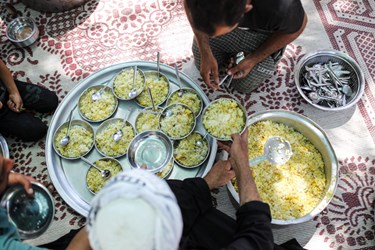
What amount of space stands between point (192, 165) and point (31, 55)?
5.99 feet

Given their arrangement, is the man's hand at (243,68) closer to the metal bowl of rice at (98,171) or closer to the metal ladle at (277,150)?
the metal ladle at (277,150)

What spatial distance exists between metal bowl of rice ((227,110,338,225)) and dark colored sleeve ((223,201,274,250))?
1.16 ft

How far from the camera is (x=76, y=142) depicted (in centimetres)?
254

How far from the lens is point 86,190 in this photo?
Answer: 2484mm

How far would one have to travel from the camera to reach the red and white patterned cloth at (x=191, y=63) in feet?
8.20

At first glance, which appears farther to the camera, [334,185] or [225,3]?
[334,185]

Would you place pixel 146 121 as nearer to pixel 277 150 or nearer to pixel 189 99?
pixel 189 99

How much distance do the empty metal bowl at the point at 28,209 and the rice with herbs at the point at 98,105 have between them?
0.87 m

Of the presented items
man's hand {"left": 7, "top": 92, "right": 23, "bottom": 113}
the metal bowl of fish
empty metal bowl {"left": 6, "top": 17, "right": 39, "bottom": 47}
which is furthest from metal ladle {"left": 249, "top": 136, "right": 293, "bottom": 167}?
empty metal bowl {"left": 6, "top": 17, "right": 39, "bottom": 47}

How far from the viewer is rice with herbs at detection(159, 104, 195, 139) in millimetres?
2496

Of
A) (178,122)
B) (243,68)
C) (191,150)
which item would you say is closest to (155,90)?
(178,122)

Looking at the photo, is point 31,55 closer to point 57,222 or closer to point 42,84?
point 42,84

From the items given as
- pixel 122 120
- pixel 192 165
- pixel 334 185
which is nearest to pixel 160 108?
pixel 122 120

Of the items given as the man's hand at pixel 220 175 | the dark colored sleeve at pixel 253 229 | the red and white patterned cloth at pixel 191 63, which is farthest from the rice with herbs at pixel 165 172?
the dark colored sleeve at pixel 253 229
